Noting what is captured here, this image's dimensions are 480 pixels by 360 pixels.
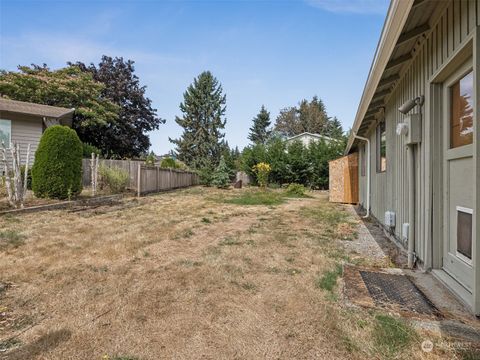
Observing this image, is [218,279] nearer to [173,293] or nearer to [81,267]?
[173,293]

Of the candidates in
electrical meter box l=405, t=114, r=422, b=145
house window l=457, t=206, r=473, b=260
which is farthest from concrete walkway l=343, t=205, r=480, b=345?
electrical meter box l=405, t=114, r=422, b=145

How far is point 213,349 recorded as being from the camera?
5.64 ft

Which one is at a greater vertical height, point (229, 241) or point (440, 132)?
point (440, 132)

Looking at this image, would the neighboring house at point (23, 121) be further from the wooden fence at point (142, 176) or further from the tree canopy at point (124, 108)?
the tree canopy at point (124, 108)

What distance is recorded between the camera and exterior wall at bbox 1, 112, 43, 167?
461 inches

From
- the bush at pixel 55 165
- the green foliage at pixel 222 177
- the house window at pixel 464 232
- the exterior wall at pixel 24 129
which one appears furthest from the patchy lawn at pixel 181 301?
the green foliage at pixel 222 177

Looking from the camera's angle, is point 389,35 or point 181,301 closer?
point 181,301

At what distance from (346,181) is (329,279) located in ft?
28.4

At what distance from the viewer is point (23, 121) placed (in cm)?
1202

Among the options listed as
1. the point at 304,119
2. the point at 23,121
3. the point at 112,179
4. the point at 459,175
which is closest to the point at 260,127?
the point at 304,119

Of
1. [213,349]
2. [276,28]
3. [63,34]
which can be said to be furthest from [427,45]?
[63,34]

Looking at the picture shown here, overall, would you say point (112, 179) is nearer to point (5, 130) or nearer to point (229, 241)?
point (5, 130)

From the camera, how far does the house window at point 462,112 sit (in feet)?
7.38

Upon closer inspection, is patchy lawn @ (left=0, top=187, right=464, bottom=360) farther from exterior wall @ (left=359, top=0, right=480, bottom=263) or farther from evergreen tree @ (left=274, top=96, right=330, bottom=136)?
evergreen tree @ (left=274, top=96, right=330, bottom=136)
